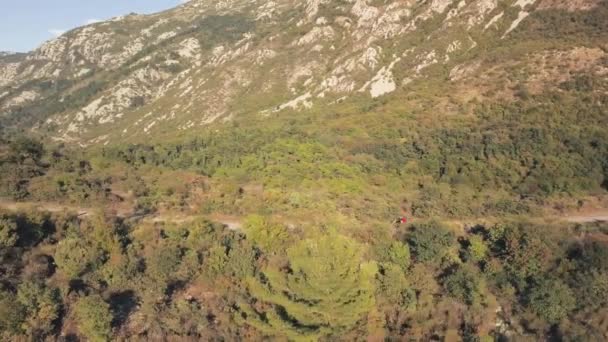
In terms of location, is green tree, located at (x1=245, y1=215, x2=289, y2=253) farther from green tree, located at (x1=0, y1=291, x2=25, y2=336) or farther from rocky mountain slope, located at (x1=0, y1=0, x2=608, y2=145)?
rocky mountain slope, located at (x1=0, y1=0, x2=608, y2=145)

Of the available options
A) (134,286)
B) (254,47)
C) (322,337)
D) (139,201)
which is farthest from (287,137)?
(254,47)

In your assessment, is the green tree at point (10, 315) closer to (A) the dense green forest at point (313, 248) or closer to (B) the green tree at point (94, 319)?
(A) the dense green forest at point (313, 248)

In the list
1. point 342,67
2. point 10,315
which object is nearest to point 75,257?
point 10,315

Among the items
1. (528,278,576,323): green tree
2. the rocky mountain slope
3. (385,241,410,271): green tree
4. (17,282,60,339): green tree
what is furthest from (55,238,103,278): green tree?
the rocky mountain slope

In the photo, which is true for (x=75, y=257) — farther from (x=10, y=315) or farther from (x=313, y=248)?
(x=313, y=248)

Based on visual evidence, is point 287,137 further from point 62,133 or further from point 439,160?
point 62,133

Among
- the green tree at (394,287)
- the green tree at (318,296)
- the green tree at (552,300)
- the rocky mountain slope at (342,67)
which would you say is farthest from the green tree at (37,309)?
the rocky mountain slope at (342,67)
